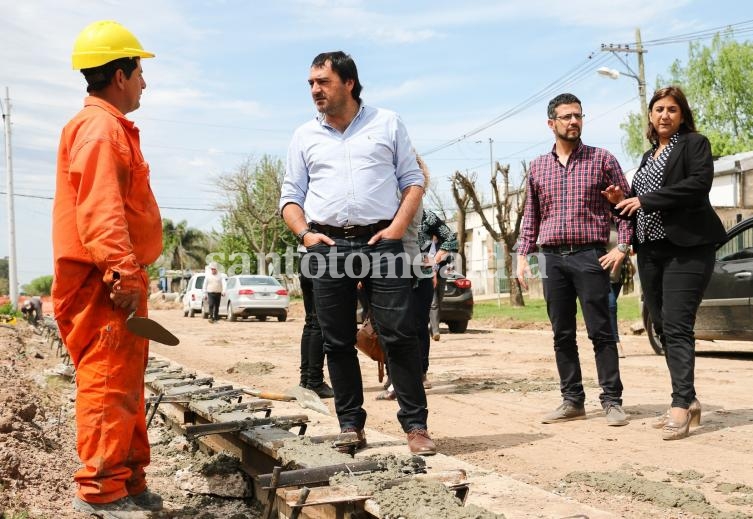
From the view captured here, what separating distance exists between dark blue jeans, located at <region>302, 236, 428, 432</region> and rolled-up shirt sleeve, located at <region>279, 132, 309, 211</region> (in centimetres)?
34

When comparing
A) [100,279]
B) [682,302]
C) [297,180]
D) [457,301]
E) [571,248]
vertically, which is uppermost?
[297,180]

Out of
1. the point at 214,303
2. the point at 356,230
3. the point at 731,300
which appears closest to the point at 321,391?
the point at 356,230

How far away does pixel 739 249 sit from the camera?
35.5ft

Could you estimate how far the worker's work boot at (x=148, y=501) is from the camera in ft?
12.5

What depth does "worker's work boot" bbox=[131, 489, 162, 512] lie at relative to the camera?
12.5 feet

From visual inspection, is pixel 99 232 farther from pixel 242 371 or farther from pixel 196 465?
pixel 242 371

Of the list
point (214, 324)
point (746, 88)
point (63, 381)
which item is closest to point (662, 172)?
point (63, 381)

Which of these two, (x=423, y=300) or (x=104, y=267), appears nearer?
(x=104, y=267)

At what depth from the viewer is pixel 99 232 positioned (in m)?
3.45

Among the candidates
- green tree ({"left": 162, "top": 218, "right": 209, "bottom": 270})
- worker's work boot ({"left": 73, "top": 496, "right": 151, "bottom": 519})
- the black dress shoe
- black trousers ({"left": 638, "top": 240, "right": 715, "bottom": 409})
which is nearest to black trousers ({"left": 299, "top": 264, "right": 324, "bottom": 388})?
the black dress shoe

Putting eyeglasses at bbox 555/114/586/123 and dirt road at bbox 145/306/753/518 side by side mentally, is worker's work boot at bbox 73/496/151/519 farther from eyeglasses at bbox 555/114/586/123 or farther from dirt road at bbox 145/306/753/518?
eyeglasses at bbox 555/114/586/123

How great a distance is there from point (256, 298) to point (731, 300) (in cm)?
1779

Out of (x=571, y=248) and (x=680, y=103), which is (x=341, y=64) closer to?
(x=571, y=248)

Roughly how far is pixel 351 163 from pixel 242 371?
6.15m
